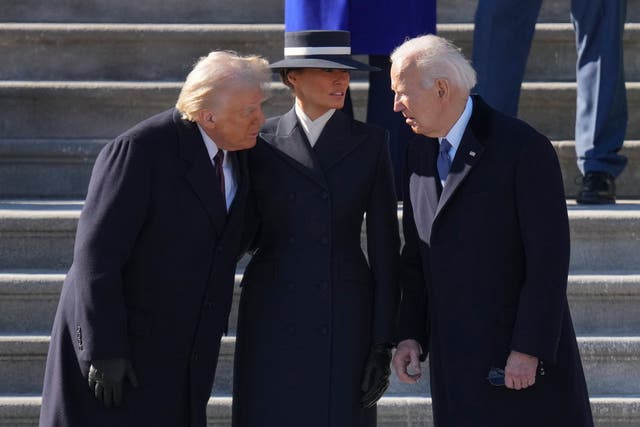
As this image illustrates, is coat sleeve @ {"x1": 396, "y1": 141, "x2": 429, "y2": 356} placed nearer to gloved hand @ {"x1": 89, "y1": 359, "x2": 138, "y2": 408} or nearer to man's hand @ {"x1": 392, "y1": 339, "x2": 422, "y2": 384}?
man's hand @ {"x1": 392, "y1": 339, "x2": 422, "y2": 384}

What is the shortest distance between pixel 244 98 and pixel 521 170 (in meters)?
0.81

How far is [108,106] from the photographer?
21.0ft

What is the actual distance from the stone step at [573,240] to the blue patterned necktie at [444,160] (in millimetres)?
1612

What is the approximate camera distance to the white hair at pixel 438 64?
383 cm

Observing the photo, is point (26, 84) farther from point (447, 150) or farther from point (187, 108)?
point (447, 150)

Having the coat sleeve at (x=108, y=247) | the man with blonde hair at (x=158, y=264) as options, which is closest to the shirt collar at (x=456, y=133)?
the man with blonde hair at (x=158, y=264)

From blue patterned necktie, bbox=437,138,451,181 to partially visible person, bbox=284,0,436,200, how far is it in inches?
52.9

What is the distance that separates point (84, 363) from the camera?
12.5 feet

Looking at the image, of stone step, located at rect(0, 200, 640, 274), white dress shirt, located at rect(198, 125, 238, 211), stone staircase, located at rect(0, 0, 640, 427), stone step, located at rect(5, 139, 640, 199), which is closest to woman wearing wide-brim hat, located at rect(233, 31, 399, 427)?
white dress shirt, located at rect(198, 125, 238, 211)

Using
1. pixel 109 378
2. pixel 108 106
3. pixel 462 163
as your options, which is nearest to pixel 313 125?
pixel 462 163

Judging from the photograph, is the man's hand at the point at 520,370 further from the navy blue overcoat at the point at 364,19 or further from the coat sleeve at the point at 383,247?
the navy blue overcoat at the point at 364,19

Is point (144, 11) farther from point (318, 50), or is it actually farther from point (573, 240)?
point (318, 50)

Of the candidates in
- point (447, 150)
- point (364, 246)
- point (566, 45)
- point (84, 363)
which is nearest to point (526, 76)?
point (566, 45)

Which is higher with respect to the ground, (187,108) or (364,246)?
(187,108)
